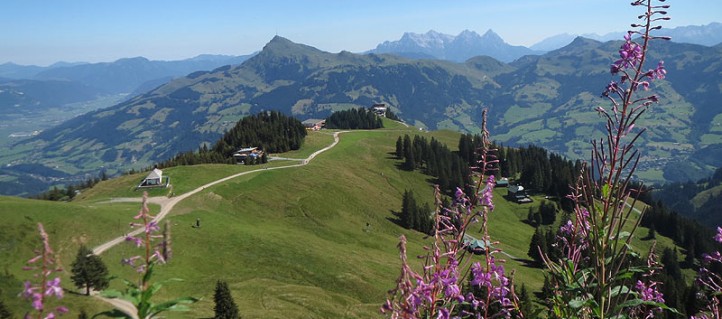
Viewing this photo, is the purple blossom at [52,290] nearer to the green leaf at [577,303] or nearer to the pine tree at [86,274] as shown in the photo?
the green leaf at [577,303]

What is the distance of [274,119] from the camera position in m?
168

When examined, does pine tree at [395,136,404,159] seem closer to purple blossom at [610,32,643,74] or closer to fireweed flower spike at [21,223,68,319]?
purple blossom at [610,32,643,74]

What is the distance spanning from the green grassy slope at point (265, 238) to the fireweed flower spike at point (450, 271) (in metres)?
25.8

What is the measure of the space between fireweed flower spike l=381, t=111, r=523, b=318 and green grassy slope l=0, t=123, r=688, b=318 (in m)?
25.8

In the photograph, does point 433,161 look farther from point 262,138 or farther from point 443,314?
point 443,314

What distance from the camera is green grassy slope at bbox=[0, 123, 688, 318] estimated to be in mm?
51750

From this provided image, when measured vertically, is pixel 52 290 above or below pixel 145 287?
above

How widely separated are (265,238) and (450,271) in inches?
2626

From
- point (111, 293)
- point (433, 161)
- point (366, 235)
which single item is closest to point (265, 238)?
point (366, 235)

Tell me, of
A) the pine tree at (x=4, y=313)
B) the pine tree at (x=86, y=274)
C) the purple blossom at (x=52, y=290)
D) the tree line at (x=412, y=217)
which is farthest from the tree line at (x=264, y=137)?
the purple blossom at (x=52, y=290)

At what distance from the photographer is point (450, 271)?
243 inches

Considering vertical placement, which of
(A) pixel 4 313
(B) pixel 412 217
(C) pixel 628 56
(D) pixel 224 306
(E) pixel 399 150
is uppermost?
(C) pixel 628 56

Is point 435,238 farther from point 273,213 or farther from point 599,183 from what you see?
point 273,213

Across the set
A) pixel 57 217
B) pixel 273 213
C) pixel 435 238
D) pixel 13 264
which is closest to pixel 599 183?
pixel 435 238
